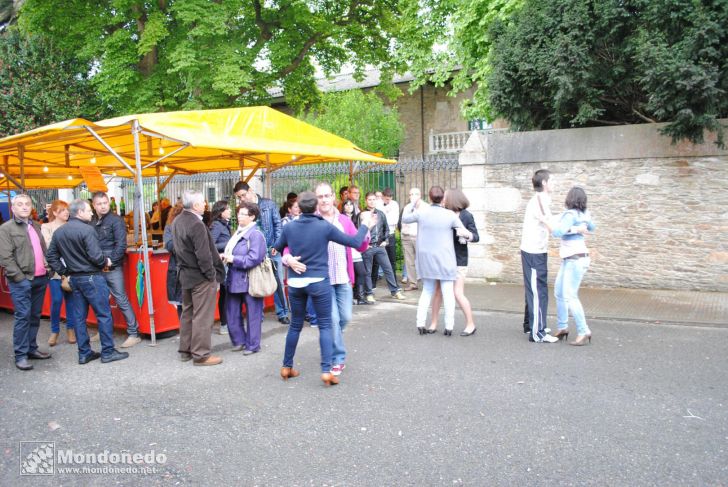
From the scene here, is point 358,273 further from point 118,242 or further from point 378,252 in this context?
point 118,242

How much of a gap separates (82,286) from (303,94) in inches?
604

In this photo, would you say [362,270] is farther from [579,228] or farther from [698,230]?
[698,230]

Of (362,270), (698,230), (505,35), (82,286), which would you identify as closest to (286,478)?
(82,286)

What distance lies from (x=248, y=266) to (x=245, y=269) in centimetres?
11

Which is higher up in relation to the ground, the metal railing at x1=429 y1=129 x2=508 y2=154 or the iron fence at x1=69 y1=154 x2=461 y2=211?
the metal railing at x1=429 y1=129 x2=508 y2=154

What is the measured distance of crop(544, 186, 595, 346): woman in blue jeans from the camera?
6191 mm

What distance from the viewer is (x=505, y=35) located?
10797 millimetres

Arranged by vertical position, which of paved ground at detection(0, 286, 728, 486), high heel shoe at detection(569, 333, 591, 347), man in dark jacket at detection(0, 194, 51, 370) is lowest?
paved ground at detection(0, 286, 728, 486)

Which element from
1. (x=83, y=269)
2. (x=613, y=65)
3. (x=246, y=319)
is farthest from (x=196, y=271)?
(x=613, y=65)

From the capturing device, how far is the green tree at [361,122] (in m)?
24.5

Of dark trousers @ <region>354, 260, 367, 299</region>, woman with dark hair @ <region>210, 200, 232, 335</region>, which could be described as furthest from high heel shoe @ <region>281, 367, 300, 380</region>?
dark trousers @ <region>354, 260, 367, 299</region>

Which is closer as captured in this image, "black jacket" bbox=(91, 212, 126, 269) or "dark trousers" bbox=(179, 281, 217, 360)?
"dark trousers" bbox=(179, 281, 217, 360)

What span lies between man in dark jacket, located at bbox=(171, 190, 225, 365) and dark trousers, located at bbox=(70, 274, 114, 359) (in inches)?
33.3

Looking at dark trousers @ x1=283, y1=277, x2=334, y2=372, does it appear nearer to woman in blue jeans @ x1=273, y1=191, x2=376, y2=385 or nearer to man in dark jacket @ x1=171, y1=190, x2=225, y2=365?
woman in blue jeans @ x1=273, y1=191, x2=376, y2=385
